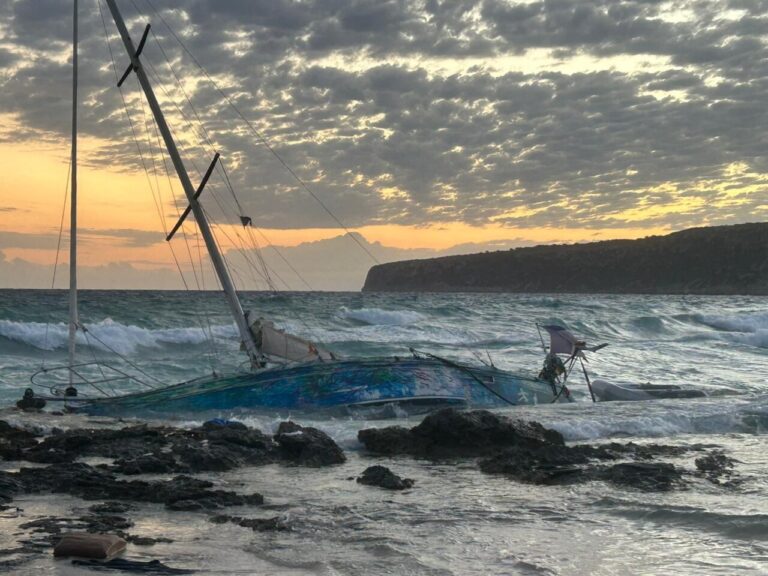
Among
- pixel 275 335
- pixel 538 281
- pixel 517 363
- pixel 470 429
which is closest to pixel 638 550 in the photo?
pixel 470 429

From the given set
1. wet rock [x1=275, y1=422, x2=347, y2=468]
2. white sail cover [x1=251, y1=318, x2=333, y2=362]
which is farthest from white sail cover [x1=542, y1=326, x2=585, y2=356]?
wet rock [x1=275, y1=422, x2=347, y2=468]

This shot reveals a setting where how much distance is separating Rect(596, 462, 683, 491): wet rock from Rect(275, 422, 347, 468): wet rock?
11.8 ft

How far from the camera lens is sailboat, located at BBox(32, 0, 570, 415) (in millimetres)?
16609

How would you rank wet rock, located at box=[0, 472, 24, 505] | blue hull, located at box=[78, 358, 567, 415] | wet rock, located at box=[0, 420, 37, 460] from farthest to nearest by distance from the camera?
blue hull, located at box=[78, 358, 567, 415] → wet rock, located at box=[0, 420, 37, 460] → wet rock, located at box=[0, 472, 24, 505]

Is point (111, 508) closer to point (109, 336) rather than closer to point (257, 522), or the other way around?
point (257, 522)

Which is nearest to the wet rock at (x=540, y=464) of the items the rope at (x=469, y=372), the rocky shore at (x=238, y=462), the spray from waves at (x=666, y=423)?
the rocky shore at (x=238, y=462)

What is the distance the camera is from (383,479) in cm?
1000

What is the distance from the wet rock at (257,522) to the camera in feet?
25.7

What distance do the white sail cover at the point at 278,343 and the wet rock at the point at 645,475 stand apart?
8160 mm

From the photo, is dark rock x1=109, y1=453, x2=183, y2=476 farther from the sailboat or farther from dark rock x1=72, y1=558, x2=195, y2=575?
the sailboat

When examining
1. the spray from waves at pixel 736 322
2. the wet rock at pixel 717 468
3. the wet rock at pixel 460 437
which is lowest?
the spray from waves at pixel 736 322

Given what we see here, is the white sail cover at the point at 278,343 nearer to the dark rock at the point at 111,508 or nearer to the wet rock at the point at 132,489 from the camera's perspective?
the wet rock at the point at 132,489

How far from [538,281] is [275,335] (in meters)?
162

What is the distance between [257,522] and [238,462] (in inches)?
137
